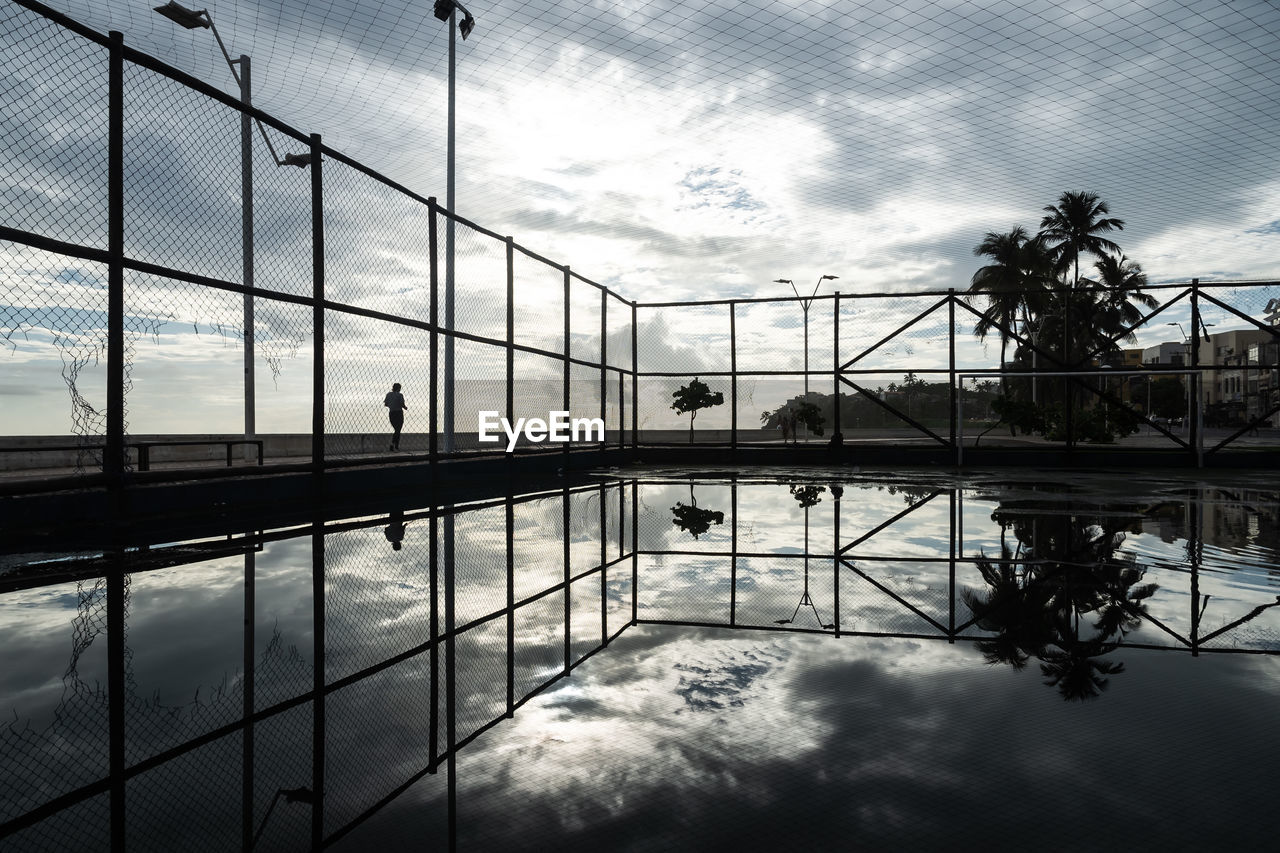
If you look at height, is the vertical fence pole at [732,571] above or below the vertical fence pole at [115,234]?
below

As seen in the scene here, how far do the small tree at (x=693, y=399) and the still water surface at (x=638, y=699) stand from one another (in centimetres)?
1265

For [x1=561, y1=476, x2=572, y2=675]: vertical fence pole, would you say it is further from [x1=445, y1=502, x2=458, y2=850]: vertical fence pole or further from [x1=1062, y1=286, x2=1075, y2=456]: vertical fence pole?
[x1=1062, y1=286, x2=1075, y2=456]: vertical fence pole

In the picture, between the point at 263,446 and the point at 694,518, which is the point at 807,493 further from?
the point at 263,446

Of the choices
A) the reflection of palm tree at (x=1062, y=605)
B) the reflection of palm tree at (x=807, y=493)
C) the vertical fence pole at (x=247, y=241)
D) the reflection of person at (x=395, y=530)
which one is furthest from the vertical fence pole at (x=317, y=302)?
the reflection of palm tree at (x=1062, y=605)

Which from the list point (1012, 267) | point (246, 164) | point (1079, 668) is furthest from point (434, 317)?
point (1012, 267)

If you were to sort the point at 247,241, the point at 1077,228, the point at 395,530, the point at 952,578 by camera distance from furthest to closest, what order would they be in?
the point at 1077,228 → the point at 247,241 → the point at 395,530 → the point at 952,578

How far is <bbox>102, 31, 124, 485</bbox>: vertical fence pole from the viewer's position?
5.97 meters

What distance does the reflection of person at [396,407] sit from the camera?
9273 mm

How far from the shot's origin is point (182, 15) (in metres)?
11.2

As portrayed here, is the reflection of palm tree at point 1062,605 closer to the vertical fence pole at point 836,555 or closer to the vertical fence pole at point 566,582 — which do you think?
the vertical fence pole at point 836,555

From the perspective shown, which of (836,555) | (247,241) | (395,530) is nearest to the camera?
(836,555)

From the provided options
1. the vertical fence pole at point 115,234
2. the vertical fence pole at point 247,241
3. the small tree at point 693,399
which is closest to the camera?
the vertical fence pole at point 115,234

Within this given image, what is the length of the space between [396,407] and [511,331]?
9.63 ft

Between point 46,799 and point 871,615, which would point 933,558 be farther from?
point 46,799
